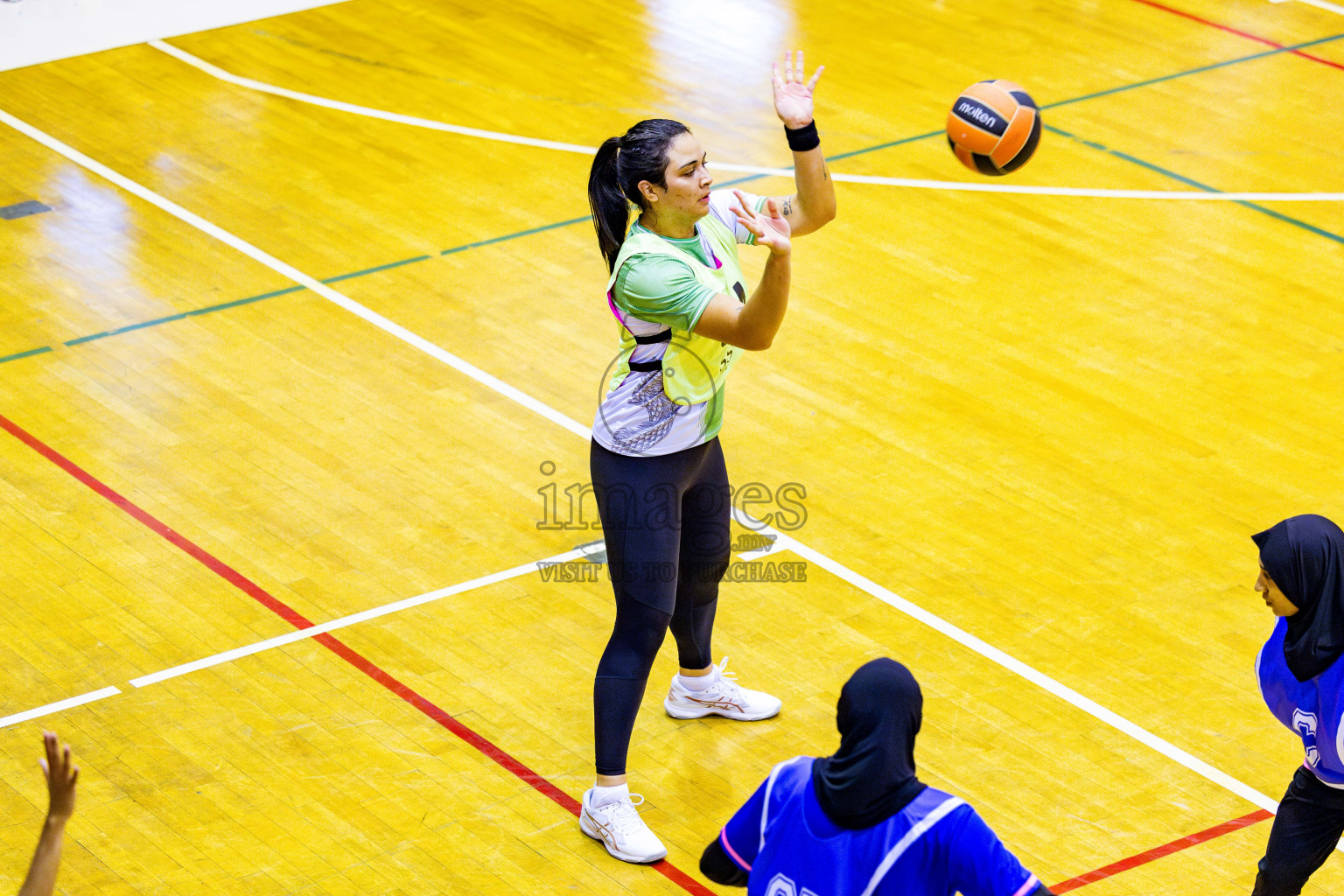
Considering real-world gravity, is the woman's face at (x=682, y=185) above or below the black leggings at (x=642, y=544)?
above

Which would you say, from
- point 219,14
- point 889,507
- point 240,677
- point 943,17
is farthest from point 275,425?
point 943,17

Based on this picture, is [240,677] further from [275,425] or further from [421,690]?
[275,425]

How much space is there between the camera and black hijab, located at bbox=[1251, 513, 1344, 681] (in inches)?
191

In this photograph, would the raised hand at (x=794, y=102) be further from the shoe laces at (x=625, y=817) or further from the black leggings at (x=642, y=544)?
the shoe laces at (x=625, y=817)

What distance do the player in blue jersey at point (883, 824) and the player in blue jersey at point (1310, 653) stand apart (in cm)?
160

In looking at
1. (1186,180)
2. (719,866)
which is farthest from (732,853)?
(1186,180)

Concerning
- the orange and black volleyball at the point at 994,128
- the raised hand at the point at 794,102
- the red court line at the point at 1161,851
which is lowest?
the red court line at the point at 1161,851

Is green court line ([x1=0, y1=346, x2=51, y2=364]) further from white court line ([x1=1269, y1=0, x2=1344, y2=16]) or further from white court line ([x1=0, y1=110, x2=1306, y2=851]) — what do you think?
white court line ([x1=1269, y1=0, x2=1344, y2=16])

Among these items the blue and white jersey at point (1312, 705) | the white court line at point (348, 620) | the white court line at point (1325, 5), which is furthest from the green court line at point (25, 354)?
the white court line at point (1325, 5)

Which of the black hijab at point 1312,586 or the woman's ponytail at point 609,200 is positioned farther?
the woman's ponytail at point 609,200

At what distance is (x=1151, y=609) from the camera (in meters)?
7.40

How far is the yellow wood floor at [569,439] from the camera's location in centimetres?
633

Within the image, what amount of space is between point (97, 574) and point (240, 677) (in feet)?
3.43

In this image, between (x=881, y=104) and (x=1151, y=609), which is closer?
(x=1151, y=609)
